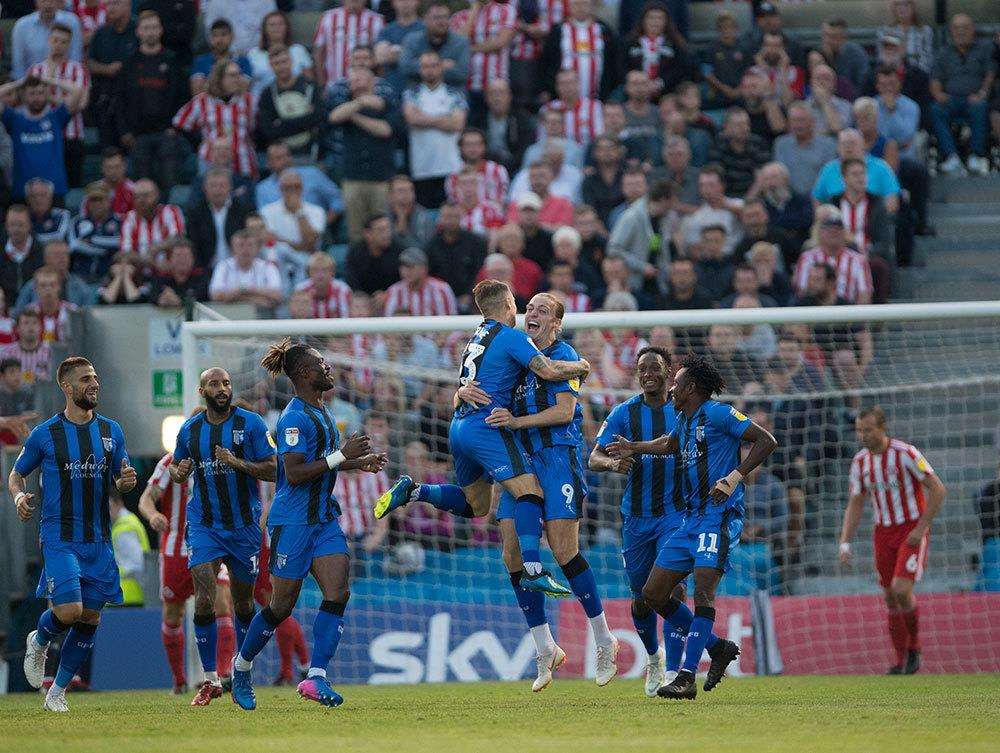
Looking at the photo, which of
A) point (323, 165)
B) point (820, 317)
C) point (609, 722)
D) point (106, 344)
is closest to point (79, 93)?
point (323, 165)

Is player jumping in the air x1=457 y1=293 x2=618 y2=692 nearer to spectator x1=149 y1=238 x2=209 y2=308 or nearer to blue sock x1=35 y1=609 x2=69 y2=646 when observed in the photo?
blue sock x1=35 y1=609 x2=69 y2=646

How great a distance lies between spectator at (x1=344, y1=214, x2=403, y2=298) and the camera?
18062mm

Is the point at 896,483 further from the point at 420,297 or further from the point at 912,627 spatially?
the point at 420,297

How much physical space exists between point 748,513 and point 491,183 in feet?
Answer: 16.9

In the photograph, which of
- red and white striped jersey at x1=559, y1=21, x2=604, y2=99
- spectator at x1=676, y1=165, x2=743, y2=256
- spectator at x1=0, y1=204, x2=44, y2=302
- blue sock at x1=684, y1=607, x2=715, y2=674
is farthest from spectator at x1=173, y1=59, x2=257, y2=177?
blue sock at x1=684, y1=607, x2=715, y2=674

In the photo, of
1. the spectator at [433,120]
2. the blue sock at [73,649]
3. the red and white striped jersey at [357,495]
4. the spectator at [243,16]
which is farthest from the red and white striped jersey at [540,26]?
the blue sock at [73,649]

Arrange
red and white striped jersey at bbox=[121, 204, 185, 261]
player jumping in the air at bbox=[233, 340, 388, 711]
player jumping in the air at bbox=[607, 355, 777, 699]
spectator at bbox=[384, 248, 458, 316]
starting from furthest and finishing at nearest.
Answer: red and white striped jersey at bbox=[121, 204, 185, 261] < spectator at bbox=[384, 248, 458, 316] < player jumping in the air at bbox=[607, 355, 777, 699] < player jumping in the air at bbox=[233, 340, 388, 711]

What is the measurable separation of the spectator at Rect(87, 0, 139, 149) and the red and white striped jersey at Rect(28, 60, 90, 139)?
219mm

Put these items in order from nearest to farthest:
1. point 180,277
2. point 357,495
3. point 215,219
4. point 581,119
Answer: point 357,495, point 180,277, point 215,219, point 581,119

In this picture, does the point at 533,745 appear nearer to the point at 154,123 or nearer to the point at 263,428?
the point at 263,428

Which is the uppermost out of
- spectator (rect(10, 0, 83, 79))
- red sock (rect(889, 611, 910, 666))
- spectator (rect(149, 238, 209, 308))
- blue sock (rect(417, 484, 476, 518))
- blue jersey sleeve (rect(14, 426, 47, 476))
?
spectator (rect(10, 0, 83, 79))

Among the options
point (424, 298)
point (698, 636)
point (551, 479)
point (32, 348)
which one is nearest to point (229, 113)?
point (424, 298)

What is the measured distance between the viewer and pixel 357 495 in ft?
52.6

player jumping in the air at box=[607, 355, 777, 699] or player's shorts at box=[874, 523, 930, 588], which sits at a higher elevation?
player jumping in the air at box=[607, 355, 777, 699]
